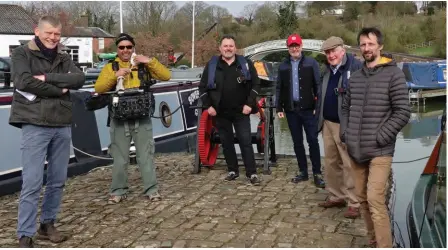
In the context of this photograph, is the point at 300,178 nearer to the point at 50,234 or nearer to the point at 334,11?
the point at 50,234

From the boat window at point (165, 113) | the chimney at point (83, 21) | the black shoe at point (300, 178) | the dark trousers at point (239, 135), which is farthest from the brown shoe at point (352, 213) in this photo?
the chimney at point (83, 21)

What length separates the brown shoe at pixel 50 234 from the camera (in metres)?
3.97

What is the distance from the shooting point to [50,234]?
3.98 meters

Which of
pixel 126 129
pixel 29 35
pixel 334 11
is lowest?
pixel 126 129

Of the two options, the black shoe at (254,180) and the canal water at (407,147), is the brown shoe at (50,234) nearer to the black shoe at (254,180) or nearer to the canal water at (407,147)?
the black shoe at (254,180)

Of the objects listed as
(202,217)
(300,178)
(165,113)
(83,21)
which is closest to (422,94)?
(165,113)

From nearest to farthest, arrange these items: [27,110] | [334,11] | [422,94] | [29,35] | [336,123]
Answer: [27,110] < [336,123] < [422,94] < [29,35] < [334,11]

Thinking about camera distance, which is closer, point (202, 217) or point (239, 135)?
point (202, 217)

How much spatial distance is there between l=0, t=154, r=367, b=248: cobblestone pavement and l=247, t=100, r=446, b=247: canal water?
1022mm

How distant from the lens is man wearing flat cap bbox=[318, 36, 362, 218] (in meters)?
4.52

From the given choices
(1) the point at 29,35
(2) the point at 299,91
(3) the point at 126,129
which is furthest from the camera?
(1) the point at 29,35

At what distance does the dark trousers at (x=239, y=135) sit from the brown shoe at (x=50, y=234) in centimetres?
223

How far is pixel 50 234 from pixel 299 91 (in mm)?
2711

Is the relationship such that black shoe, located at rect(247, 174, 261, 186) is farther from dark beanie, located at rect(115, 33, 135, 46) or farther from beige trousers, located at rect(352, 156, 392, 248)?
beige trousers, located at rect(352, 156, 392, 248)
